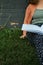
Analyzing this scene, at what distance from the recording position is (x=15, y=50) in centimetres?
395

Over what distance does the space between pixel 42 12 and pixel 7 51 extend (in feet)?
3.00

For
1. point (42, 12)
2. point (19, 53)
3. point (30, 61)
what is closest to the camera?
point (42, 12)

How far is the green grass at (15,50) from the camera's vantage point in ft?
11.8

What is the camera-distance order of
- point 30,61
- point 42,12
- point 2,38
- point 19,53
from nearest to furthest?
1. point 42,12
2. point 30,61
3. point 19,53
4. point 2,38

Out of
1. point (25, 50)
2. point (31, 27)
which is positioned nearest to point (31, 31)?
point (31, 27)

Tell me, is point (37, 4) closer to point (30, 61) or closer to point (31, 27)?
point (31, 27)

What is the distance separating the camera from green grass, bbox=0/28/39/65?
3.58 m

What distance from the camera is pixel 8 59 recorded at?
3648mm

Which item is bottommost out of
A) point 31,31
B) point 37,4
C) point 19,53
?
point 19,53

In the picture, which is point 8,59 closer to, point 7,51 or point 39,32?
point 7,51

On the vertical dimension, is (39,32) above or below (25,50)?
above

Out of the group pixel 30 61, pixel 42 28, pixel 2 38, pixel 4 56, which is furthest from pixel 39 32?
pixel 2 38

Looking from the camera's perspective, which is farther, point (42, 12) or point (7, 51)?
point (7, 51)

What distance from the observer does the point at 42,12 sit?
3334mm
